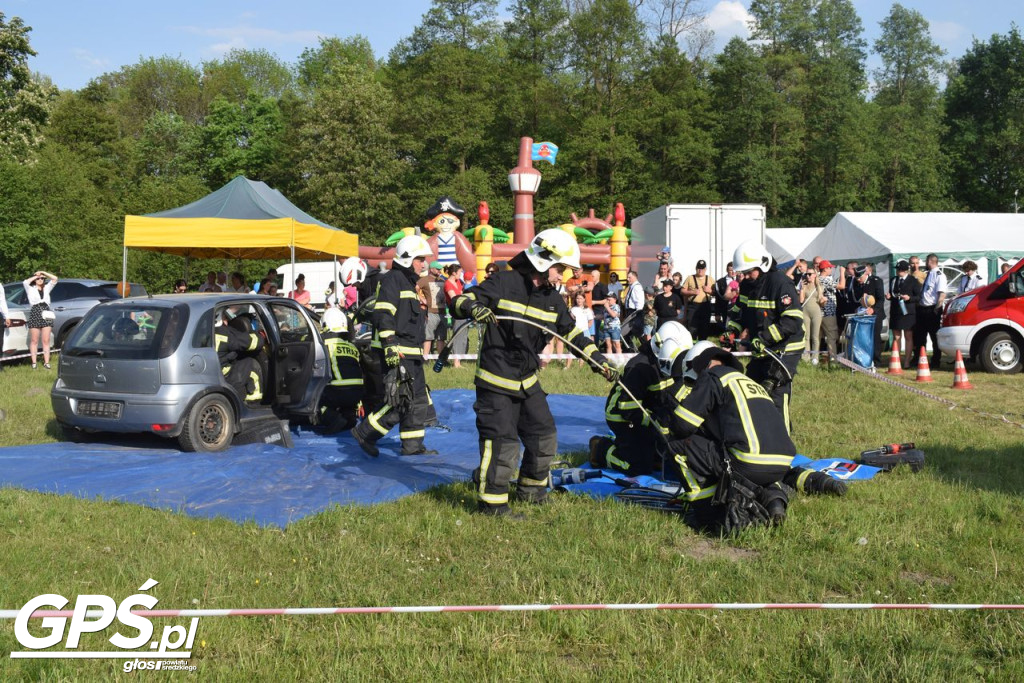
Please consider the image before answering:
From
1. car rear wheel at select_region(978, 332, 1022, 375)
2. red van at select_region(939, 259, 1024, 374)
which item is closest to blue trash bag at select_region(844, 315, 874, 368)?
red van at select_region(939, 259, 1024, 374)

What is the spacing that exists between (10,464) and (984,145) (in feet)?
168

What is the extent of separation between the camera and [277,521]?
6.14 m

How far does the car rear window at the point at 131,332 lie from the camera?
837 centimetres

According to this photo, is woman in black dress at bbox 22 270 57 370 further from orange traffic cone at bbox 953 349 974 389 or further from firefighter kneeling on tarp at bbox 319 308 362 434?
orange traffic cone at bbox 953 349 974 389

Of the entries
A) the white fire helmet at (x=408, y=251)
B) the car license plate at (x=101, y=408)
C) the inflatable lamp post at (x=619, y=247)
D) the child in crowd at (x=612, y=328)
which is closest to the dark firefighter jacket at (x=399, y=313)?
the white fire helmet at (x=408, y=251)

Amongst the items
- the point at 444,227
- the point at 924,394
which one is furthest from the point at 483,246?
the point at 924,394

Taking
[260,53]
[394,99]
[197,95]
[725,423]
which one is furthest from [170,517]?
[260,53]

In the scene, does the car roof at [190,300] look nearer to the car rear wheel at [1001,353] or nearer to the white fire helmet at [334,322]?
the white fire helmet at [334,322]

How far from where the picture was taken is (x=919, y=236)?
22.0 m

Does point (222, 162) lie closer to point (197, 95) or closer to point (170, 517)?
point (197, 95)

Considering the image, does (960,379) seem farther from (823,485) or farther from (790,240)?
(790,240)

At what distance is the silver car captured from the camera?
8250 millimetres

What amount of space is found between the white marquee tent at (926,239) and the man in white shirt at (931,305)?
5.19 metres

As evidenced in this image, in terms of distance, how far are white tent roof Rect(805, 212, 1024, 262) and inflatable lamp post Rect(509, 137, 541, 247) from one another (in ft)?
27.5
